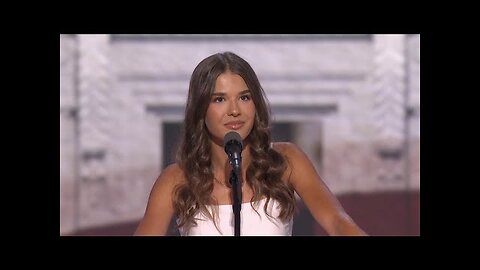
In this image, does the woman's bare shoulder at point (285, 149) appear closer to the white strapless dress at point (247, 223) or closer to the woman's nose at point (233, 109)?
the white strapless dress at point (247, 223)

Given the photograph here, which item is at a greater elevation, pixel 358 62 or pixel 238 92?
pixel 358 62

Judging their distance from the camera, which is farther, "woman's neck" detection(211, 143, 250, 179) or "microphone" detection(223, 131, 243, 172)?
"woman's neck" detection(211, 143, 250, 179)

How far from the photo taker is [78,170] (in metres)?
4.73

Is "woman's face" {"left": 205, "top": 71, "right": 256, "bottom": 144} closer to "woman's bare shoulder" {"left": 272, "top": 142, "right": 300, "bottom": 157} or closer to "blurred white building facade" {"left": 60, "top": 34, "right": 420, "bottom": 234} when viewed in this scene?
"woman's bare shoulder" {"left": 272, "top": 142, "right": 300, "bottom": 157}

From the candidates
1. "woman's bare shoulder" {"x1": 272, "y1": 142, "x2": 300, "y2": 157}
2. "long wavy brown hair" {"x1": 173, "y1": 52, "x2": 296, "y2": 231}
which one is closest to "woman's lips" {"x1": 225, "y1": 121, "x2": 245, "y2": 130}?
"long wavy brown hair" {"x1": 173, "y1": 52, "x2": 296, "y2": 231}

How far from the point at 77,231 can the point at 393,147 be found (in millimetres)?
2230

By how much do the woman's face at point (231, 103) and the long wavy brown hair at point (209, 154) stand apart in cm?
2

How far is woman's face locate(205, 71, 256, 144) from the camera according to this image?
8.57ft

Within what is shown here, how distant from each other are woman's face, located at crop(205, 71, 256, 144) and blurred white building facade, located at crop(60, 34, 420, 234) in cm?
188

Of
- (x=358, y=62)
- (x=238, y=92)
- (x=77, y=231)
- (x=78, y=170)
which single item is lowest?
(x=77, y=231)

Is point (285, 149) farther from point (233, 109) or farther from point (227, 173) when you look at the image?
point (233, 109)

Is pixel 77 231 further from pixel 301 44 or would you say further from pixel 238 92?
pixel 238 92

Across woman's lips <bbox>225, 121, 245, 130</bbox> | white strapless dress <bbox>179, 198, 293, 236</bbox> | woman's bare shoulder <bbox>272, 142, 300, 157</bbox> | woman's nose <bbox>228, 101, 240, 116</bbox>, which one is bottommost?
A: white strapless dress <bbox>179, 198, 293, 236</bbox>
